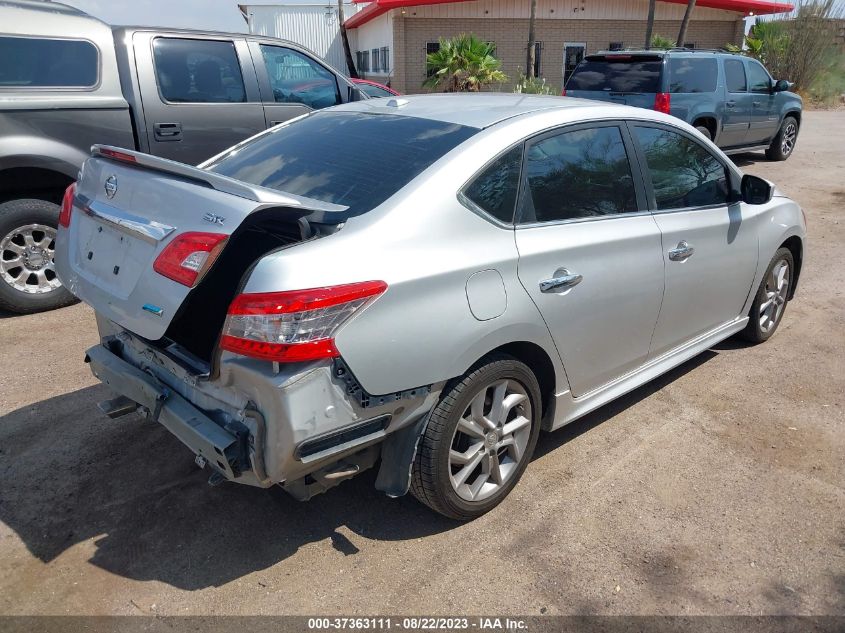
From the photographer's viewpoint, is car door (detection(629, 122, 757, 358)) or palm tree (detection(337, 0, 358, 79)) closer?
car door (detection(629, 122, 757, 358))

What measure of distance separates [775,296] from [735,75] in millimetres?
7978

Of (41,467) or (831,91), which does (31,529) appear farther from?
(831,91)

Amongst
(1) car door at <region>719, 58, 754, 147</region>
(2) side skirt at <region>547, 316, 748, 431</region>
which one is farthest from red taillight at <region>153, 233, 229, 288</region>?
(1) car door at <region>719, 58, 754, 147</region>

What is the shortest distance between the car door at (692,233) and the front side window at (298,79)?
397 cm

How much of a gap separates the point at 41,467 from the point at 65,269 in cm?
105

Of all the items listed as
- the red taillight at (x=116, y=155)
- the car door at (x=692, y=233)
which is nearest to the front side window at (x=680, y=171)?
the car door at (x=692, y=233)

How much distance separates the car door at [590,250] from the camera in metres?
3.16

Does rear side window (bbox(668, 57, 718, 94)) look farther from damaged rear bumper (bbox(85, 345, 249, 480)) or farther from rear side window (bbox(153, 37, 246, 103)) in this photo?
damaged rear bumper (bbox(85, 345, 249, 480))

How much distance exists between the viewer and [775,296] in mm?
5098

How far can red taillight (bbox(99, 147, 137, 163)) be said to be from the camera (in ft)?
10.0

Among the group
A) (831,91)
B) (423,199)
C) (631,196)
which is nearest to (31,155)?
(423,199)

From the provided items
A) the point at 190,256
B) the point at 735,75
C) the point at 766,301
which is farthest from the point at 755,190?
the point at 735,75

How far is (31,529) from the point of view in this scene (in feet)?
10.2

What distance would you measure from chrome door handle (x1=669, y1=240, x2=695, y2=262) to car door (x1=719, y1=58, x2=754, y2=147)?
27.9 ft
